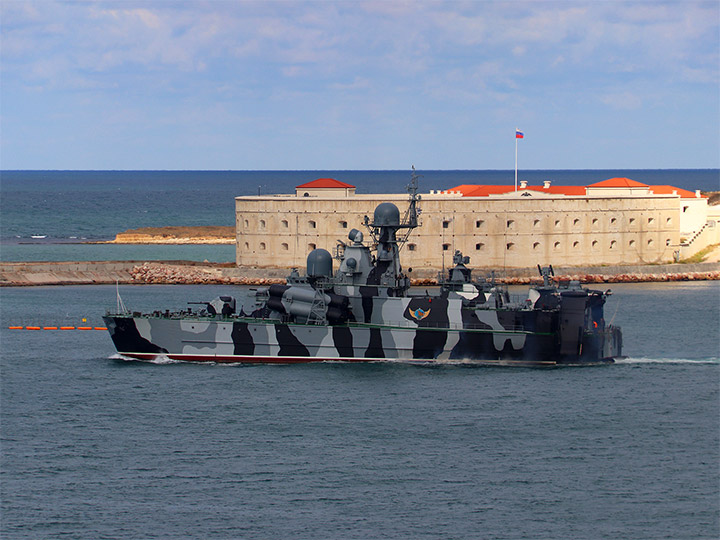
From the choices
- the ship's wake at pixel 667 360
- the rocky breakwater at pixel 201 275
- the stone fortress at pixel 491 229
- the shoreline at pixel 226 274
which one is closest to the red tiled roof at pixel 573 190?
the stone fortress at pixel 491 229

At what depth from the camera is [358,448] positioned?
2731 centimetres

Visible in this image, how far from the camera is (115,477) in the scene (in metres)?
25.2

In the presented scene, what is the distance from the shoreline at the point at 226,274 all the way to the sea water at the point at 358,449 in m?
24.0

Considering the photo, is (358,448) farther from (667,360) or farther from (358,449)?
(667,360)

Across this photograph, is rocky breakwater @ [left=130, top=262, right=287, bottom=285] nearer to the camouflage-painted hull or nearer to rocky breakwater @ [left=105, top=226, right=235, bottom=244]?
the camouflage-painted hull

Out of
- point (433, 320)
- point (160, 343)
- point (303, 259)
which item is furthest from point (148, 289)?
point (433, 320)

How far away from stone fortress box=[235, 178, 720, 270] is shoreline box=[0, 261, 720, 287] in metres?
1.26

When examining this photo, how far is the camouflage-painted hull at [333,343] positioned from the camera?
37312mm

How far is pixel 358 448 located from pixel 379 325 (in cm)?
1111

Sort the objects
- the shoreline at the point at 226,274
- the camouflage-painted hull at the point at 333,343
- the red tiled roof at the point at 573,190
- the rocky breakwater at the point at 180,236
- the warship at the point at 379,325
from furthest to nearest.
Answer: the rocky breakwater at the point at 180,236 < the red tiled roof at the point at 573,190 < the shoreline at the point at 226,274 < the camouflage-painted hull at the point at 333,343 < the warship at the point at 379,325

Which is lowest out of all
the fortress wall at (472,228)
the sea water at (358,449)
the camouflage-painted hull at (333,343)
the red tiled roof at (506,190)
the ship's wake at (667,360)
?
the sea water at (358,449)

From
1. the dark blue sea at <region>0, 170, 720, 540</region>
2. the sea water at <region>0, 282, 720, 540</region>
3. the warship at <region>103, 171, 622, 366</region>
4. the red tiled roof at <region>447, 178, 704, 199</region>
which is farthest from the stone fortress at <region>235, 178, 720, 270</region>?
the sea water at <region>0, 282, 720, 540</region>

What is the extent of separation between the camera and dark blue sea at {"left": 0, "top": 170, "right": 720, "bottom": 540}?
74.3ft

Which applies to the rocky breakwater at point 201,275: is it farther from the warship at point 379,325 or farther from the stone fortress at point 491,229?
the warship at point 379,325
